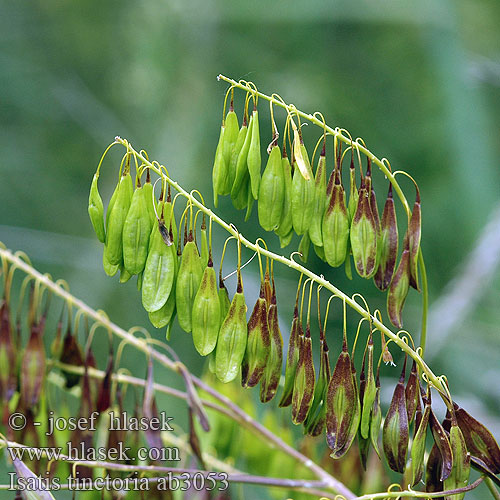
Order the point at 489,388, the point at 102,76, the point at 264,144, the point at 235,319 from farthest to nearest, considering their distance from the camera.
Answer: the point at 102,76 < the point at 264,144 < the point at 489,388 < the point at 235,319

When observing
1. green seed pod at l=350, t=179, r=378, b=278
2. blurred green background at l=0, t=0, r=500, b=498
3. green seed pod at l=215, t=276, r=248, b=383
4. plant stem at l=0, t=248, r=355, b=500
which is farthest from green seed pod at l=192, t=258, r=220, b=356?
blurred green background at l=0, t=0, r=500, b=498

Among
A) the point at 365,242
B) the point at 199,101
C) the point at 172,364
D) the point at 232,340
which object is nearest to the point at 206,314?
the point at 232,340

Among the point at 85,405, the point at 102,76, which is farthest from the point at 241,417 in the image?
the point at 102,76

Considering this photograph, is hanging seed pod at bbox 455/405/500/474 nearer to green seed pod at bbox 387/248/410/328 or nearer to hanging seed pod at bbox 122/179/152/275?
green seed pod at bbox 387/248/410/328

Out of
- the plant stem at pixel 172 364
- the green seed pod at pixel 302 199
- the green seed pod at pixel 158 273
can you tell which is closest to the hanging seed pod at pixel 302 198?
the green seed pod at pixel 302 199

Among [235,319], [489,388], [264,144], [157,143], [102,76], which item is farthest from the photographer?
[102,76]

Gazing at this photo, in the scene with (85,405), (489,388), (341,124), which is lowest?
(85,405)

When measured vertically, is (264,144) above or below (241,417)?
above

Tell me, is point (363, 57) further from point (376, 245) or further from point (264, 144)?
point (376, 245)
